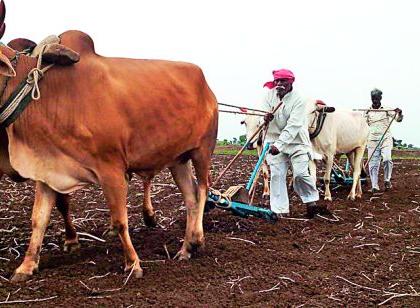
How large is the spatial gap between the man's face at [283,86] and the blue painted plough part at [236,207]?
1.49m

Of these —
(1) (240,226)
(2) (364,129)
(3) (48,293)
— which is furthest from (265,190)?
(3) (48,293)

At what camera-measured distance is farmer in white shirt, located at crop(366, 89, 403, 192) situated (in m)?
11.5

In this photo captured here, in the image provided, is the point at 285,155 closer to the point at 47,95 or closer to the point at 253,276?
the point at 253,276

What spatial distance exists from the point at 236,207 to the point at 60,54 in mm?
2764

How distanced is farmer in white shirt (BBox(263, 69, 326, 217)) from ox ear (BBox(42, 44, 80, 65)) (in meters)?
3.25

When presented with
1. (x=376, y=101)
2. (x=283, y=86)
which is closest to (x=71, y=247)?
(x=283, y=86)

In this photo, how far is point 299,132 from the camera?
25.7 feet

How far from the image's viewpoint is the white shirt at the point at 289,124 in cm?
768

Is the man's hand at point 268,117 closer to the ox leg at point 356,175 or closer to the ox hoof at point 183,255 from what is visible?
→ the ox hoof at point 183,255

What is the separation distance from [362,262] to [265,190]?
4864mm

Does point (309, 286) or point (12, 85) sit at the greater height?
point (12, 85)

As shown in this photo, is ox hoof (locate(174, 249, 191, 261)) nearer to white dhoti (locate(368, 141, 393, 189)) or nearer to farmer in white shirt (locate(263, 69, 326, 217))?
farmer in white shirt (locate(263, 69, 326, 217))

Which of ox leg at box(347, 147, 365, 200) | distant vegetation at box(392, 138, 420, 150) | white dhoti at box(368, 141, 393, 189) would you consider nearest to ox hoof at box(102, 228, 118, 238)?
ox leg at box(347, 147, 365, 200)

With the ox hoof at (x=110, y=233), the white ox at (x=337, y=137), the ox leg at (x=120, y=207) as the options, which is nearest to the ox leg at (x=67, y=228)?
the ox hoof at (x=110, y=233)
